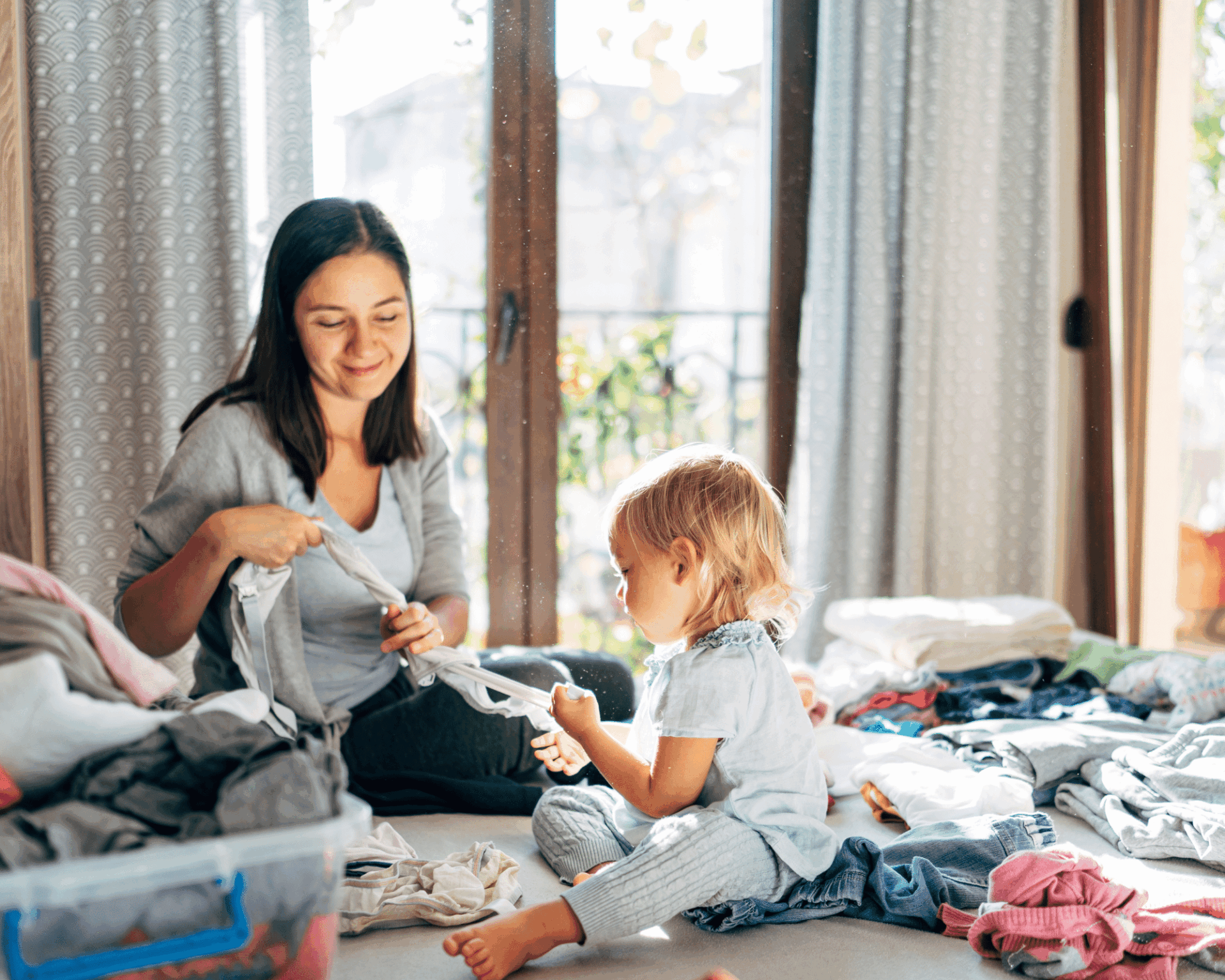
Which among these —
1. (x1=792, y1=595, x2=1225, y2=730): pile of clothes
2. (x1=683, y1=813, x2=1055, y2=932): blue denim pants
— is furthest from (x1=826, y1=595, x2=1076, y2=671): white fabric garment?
(x1=683, y1=813, x2=1055, y2=932): blue denim pants

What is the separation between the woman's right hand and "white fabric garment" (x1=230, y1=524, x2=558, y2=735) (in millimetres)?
21

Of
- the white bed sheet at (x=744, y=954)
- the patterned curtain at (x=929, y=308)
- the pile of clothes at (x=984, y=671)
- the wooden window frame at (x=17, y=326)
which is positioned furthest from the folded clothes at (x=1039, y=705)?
the wooden window frame at (x=17, y=326)

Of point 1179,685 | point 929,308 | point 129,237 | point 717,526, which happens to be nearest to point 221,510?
point 717,526

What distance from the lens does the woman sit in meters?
1.20

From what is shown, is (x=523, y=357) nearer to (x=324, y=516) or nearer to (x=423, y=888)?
(x=324, y=516)

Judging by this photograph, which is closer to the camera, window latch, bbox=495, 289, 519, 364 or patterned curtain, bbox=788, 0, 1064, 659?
window latch, bbox=495, 289, 519, 364

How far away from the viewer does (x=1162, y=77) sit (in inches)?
89.3

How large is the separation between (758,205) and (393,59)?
84 cm

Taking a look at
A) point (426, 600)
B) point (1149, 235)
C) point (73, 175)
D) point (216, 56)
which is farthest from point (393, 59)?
point (1149, 235)

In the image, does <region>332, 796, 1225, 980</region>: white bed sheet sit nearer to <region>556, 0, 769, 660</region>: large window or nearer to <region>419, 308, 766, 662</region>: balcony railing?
<region>419, 308, 766, 662</region>: balcony railing

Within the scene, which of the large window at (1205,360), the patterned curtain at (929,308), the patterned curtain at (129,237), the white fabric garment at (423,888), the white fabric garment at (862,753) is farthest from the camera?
the large window at (1205,360)

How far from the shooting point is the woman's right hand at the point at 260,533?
1144 millimetres

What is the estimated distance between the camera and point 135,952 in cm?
65

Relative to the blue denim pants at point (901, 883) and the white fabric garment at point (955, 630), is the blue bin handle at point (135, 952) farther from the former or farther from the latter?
the white fabric garment at point (955, 630)
